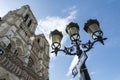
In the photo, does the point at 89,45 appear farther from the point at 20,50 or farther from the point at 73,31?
the point at 20,50

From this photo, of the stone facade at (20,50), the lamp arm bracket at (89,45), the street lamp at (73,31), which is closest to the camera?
the lamp arm bracket at (89,45)

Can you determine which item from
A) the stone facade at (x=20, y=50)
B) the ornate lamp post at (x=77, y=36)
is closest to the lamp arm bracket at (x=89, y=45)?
the ornate lamp post at (x=77, y=36)

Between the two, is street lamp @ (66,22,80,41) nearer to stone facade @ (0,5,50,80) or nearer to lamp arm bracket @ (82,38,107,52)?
lamp arm bracket @ (82,38,107,52)

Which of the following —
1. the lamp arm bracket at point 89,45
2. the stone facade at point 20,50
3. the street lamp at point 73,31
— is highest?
the stone facade at point 20,50

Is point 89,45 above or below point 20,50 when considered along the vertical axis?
below

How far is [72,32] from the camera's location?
5281mm

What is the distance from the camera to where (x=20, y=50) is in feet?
63.7

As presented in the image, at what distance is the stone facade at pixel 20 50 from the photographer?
14.7 meters

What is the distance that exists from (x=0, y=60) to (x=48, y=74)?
10804 mm

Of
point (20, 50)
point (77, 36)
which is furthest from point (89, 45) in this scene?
point (20, 50)

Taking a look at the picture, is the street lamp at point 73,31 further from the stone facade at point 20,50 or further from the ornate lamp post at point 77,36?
the stone facade at point 20,50

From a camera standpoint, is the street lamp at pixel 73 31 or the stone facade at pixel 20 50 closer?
the street lamp at pixel 73 31

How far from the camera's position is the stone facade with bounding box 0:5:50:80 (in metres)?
14.7

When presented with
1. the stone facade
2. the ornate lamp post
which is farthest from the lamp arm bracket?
the stone facade
